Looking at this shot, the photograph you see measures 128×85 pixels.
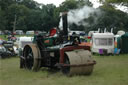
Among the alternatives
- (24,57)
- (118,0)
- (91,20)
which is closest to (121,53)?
(118,0)

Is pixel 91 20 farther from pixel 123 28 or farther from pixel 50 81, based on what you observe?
pixel 50 81

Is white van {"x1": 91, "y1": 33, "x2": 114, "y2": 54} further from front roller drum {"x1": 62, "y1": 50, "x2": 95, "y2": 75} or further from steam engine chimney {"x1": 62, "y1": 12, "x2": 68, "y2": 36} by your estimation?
front roller drum {"x1": 62, "y1": 50, "x2": 95, "y2": 75}

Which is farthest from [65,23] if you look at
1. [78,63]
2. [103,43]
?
[103,43]

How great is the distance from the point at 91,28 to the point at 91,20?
8.66 feet

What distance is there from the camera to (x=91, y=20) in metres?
44.6

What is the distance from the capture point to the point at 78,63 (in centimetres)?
816

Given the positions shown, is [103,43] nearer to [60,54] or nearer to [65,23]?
[65,23]

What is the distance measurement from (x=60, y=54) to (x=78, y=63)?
735 mm

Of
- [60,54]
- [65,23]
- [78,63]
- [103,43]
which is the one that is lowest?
[103,43]

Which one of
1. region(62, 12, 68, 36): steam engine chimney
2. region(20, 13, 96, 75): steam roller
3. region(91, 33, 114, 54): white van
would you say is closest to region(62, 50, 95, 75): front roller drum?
region(20, 13, 96, 75): steam roller

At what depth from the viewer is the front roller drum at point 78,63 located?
814 cm

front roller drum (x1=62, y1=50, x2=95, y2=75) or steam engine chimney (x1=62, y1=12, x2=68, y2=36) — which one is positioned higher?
steam engine chimney (x1=62, y1=12, x2=68, y2=36)

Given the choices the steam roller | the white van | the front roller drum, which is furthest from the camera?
the white van

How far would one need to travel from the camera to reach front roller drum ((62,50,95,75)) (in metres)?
8.14
